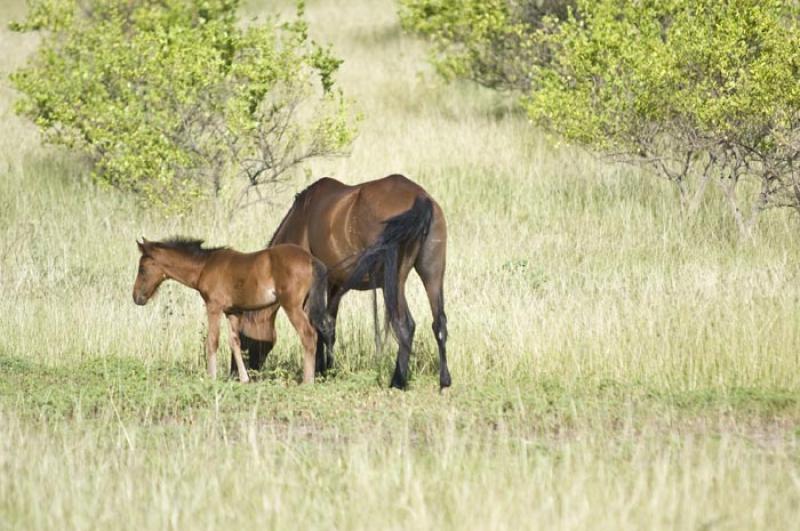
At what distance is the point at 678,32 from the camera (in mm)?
13570

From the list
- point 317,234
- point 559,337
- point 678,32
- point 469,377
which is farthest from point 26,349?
point 678,32

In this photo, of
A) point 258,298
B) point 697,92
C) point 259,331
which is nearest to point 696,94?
point 697,92

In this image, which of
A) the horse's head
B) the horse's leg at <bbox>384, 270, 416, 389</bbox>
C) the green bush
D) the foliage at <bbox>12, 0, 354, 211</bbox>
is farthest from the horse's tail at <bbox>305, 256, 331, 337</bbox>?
the foliage at <bbox>12, 0, 354, 211</bbox>

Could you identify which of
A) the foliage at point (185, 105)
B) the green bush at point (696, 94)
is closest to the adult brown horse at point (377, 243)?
the green bush at point (696, 94)

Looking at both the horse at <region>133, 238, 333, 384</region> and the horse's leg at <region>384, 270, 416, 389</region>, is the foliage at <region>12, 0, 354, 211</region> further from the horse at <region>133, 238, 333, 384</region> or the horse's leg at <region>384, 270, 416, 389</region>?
the horse's leg at <region>384, 270, 416, 389</region>

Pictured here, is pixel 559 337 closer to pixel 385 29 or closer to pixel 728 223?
pixel 728 223

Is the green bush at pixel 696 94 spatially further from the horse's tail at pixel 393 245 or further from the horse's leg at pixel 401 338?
the horse's leg at pixel 401 338

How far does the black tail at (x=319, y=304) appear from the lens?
8523 millimetres

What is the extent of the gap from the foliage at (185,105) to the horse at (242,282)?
5.98m

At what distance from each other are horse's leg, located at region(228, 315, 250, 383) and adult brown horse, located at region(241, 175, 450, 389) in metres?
0.09

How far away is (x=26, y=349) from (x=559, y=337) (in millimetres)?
4063

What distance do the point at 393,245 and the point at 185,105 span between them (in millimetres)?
7756

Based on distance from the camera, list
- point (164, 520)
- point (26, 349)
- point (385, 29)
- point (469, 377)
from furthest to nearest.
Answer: point (385, 29)
point (26, 349)
point (469, 377)
point (164, 520)

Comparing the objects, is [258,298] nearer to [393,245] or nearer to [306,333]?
[306,333]
